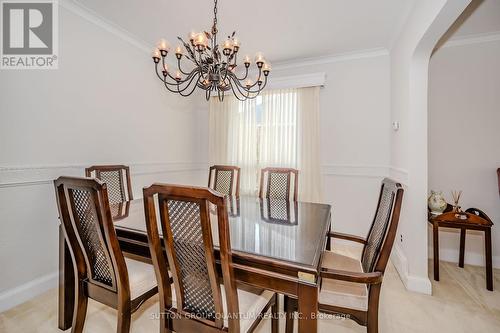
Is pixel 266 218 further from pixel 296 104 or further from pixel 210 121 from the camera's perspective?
pixel 210 121

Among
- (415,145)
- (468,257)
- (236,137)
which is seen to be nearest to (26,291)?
(236,137)

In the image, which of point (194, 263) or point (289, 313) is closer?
point (194, 263)

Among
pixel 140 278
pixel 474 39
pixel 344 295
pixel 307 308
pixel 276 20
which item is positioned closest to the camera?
pixel 307 308

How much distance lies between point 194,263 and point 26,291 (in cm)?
192

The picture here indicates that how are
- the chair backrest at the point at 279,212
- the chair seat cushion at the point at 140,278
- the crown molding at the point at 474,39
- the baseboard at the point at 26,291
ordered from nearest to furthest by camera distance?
the chair seat cushion at the point at 140,278, the chair backrest at the point at 279,212, the baseboard at the point at 26,291, the crown molding at the point at 474,39

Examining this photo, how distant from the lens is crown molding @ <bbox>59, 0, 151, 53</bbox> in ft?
6.81

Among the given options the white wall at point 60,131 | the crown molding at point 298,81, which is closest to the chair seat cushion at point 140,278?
the white wall at point 60,131

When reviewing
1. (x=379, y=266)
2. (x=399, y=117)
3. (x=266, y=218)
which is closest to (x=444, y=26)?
(x=399, y=117)

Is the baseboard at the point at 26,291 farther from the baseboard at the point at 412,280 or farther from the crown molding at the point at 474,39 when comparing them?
the crown molding at the point at 474,39

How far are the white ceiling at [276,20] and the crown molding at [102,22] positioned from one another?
0.05 metres

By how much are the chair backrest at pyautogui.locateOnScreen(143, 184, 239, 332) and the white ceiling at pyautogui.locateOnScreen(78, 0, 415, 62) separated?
1.95m

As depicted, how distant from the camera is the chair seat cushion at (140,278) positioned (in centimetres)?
125

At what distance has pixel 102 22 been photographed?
92.6 inches

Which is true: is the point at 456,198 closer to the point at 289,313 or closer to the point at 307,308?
the point at 289,313
